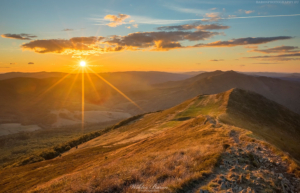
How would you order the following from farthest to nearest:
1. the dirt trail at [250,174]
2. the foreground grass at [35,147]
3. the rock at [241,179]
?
the foreground grass at [35,147] → the rock at [241,179] → the dirt trail at [250,174]

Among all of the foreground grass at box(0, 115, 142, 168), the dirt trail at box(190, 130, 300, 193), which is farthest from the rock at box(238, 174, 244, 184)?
the foreground grass at box(0, 115, 142, 168)

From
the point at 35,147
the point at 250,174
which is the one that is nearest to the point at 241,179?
the point at 250,174

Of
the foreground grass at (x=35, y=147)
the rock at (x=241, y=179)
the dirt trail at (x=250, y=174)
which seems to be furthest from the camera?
the foreground grass at (x=35, y=147)

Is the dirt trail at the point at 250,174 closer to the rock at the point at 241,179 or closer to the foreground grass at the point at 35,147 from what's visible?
the rock at the point at 241,179

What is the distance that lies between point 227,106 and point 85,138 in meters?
45.1

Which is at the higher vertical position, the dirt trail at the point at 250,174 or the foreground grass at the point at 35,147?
the dirt trail at the point at 250,174

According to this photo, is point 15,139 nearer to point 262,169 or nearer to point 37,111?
point 37,111

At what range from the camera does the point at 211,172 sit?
10.4 m

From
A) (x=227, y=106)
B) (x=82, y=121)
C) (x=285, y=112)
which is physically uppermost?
(x=227, y=106)

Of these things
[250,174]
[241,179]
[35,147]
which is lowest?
[35,147]

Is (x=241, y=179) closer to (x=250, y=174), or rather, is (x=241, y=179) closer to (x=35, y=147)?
(x=250, y=174)

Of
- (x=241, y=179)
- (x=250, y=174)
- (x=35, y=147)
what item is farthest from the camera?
(x=35, y=147)

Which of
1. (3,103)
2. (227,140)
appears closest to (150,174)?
(227,140)

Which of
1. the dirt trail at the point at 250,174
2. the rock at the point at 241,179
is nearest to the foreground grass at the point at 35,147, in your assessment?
the dirt trail at the point at 250,174
